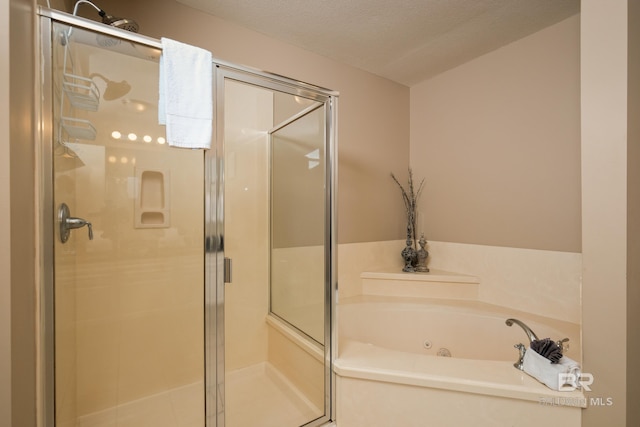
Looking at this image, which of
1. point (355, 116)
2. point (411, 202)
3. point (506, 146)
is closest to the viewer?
point (506, 146)

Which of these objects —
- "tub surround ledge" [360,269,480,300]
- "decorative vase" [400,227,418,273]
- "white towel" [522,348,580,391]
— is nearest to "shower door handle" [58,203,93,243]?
"tub surround ledge" [360,269,480,300]

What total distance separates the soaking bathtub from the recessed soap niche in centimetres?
126

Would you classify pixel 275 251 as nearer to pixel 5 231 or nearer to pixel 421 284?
pixel 421 284

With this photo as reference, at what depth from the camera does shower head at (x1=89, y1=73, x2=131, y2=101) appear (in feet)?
4.55

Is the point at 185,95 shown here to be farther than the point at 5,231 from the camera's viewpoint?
Yes

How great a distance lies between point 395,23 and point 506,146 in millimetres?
1201

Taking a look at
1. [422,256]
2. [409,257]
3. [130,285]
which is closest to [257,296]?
[130,285]

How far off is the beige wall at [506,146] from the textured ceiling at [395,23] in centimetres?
20

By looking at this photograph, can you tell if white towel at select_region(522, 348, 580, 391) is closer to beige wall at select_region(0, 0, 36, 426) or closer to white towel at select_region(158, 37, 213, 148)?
white towel at select_region(158, 37, 213, 148)

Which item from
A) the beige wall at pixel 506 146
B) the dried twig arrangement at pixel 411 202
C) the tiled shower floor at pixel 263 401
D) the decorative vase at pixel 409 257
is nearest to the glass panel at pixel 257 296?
the tiled shower floor at pixel 263 401

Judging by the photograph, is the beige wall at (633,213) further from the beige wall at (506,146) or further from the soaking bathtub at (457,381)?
the beige wall at (506,146)

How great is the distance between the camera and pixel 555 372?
1221mm

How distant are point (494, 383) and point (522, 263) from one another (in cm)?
115

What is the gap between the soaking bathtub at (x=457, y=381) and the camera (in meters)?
1.22
